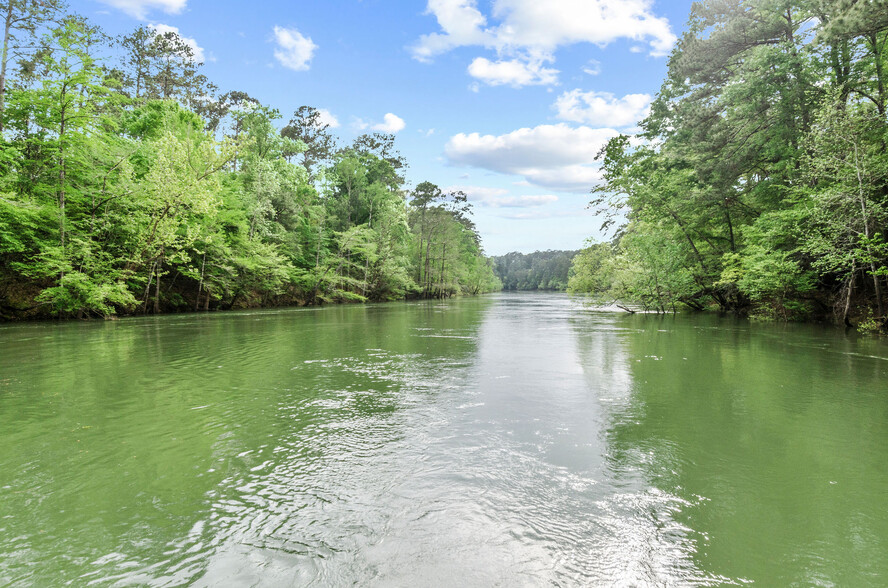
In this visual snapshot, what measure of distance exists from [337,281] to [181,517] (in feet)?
111

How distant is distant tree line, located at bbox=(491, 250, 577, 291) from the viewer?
434ft

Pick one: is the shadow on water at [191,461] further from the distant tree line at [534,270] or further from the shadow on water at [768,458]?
the distant tree line at [534,270]

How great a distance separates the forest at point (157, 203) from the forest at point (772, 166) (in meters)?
21.1

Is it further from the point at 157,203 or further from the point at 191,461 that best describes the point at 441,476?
the point at 157,203

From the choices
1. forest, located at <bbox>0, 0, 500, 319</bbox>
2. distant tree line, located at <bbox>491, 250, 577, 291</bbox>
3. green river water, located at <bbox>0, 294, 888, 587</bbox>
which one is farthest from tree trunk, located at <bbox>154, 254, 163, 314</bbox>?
distant tree line, located at <bbox>491, 250, 577, 291</bbox>

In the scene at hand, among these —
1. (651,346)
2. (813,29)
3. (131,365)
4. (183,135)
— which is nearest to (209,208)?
(183,135)

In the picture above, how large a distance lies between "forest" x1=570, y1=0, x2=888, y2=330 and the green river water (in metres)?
7.16

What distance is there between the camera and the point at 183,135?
25562 millimetres

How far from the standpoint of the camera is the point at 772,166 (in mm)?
17016

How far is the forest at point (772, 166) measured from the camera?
40.0ft

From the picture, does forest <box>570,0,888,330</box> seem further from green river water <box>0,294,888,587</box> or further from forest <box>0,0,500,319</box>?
forest <box>0,0,500,319</box>

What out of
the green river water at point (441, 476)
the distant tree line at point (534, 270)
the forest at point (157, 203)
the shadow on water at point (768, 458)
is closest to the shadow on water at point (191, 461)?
the green river water at point (441, 476)

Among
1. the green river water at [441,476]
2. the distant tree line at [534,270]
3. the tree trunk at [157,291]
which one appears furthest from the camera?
the distant tree line at [534,270]

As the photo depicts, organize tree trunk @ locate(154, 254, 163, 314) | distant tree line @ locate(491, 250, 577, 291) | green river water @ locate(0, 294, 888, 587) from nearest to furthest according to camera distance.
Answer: green river water @ locate(0, 294, 888, 587) → tree trunk @ locate(154, 254, 163, 314) → distant tree line @ locate(491, 250, 577, 291)
